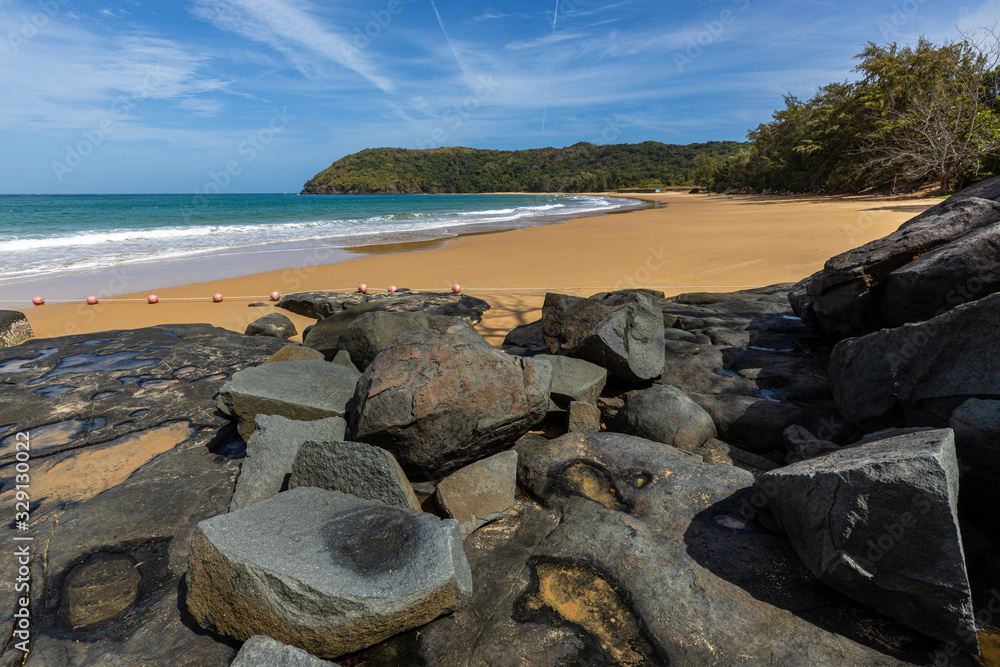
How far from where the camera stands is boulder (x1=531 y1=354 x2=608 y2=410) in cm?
386

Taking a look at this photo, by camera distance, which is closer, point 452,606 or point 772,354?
point 452,606

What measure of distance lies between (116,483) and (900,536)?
4.40 meters

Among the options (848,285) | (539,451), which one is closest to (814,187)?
(848,285)

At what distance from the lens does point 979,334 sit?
9.20 ft

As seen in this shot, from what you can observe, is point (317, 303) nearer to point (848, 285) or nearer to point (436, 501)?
point (436, 501)

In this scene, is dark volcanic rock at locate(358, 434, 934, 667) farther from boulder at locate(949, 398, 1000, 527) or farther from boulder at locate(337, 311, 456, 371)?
boulder at locate(337, 311, 456, 371)

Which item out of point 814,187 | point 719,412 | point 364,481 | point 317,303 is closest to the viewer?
point 364,481

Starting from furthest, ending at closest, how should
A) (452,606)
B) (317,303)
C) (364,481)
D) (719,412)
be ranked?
(317,303) → (719,412) → (364,481) → (452,606)

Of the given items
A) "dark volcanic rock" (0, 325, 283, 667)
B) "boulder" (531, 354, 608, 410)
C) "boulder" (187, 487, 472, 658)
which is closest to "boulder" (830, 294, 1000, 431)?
"boulder" (531, 354, 608, 410)

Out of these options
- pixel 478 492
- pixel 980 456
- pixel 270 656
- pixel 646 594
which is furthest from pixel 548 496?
pixel 980 456

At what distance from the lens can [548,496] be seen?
3.00 metres

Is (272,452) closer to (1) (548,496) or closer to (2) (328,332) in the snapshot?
(1) (548,496)

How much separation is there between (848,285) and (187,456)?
5912 mm

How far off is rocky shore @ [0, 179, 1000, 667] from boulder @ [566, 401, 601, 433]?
0.02 meters
